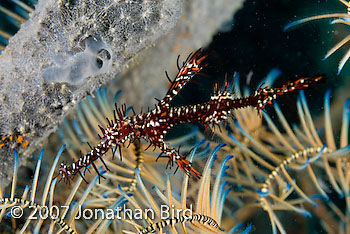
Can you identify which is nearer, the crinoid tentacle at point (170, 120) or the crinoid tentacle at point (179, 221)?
the crinoid tentacle at point (179, 221)

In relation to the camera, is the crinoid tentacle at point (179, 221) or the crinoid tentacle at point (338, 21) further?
the crinoid tentacle at point (338, 21)

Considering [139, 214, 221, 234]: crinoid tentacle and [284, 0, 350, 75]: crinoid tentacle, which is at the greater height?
[284, 0, 350, 75]: crinoid tentacle

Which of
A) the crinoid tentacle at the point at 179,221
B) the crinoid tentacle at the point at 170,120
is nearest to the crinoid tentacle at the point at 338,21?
the crinoid tentacle at the point at 170,120

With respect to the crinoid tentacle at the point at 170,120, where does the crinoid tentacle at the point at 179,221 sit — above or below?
below

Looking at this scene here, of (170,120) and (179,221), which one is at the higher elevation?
(170,120)

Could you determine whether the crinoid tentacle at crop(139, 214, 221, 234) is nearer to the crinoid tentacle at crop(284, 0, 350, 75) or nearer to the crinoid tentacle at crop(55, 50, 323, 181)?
the crinoid tentacle at crop(55, 50, 323, 181)

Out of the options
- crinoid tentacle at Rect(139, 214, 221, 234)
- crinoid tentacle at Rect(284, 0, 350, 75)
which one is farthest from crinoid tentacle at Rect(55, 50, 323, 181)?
crinoid tentacle at Rect(284, 0, 350, 75)

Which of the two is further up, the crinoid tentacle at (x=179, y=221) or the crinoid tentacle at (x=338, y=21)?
the crinoid tentacle at (x=338, y=21)

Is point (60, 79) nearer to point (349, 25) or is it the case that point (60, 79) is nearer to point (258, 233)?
point (258, 233)

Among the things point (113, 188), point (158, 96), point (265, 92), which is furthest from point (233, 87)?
point (113, 188)

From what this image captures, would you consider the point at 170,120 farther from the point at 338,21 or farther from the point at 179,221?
the point at 338,21

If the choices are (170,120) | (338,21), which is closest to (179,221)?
(170,120)

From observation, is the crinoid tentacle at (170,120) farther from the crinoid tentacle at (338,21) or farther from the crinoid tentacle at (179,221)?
the crinoid tentacle at (338,21)

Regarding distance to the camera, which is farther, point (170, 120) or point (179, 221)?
point (170, 120)
